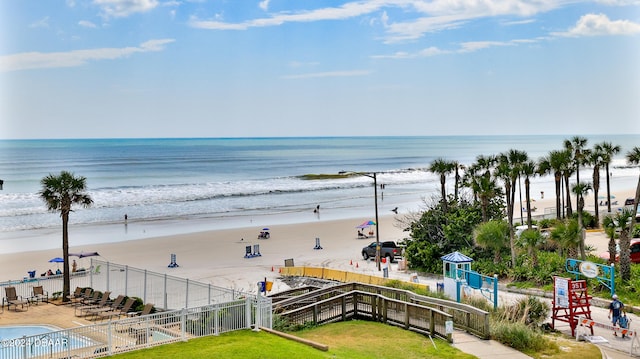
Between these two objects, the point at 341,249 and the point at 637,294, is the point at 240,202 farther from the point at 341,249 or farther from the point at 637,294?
the point at 637,294

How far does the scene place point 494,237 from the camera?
32312 millimetres

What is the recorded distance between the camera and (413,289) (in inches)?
1001

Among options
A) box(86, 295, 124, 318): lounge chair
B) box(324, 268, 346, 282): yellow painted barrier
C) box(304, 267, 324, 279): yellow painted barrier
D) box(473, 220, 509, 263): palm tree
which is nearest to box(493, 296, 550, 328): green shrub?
box(473, 220, 509, 263): palm tree

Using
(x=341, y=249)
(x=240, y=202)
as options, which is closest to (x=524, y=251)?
(x=341, y=249)

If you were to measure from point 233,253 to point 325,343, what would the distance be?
2742 centimetres

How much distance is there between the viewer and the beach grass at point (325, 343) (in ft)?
49.4

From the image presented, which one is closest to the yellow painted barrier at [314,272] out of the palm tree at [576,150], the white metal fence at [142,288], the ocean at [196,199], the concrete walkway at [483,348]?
the white metal fence at [142,288]

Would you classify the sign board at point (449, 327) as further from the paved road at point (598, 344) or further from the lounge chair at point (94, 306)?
the lounge chair at point (94, 306)

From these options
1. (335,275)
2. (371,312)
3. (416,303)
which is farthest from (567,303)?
(335,275)

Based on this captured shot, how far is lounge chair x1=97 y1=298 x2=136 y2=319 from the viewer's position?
2527 centimetres

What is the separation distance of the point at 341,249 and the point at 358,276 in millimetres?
15430

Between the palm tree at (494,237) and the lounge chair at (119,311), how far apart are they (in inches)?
663

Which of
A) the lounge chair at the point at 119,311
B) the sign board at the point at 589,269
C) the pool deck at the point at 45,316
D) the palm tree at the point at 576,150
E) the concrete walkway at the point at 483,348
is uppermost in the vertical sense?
the palm tree at the point at 576,150

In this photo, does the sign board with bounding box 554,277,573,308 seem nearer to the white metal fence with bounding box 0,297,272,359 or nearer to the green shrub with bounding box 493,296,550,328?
the green shrub with bounding box 493,296,550,328
